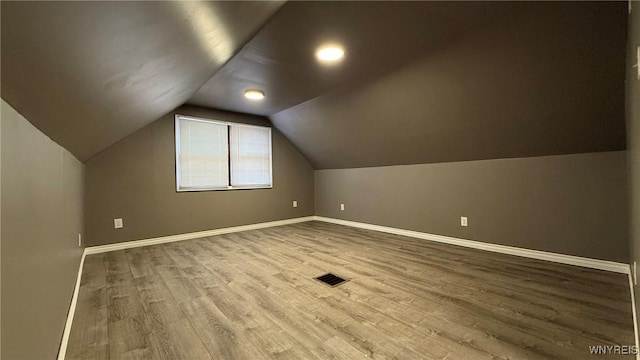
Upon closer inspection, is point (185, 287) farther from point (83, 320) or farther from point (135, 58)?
point (135, 58)

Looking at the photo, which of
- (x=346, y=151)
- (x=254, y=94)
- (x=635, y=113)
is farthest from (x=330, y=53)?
(x=346, y=151)

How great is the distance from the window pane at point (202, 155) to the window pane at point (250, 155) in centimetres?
17

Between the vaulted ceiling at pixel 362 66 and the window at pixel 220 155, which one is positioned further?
the window at pixel 220 155

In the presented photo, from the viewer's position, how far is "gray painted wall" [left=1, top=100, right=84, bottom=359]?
75cm

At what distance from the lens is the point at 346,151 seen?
4.59 m

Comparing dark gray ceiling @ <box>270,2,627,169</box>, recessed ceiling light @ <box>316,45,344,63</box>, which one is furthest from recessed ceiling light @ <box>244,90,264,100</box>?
recessed ceiling light @ <box>316,45,344,63</box>

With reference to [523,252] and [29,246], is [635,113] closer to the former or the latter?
[523,252]

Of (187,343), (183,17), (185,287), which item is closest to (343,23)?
(183,17)

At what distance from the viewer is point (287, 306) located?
189cm

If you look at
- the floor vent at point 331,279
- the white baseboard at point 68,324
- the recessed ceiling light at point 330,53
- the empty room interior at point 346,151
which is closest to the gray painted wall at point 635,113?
the empty room interior at point 346,151

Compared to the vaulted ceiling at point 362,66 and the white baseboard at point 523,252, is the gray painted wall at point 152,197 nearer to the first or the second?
the vaulted ceiling at point 362,66

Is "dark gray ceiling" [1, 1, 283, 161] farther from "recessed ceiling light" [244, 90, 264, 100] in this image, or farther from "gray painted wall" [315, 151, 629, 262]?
"gray painted wall" [315, 151, 629, 262]

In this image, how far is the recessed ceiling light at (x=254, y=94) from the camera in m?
3.39

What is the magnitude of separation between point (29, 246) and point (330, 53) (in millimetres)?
2273
